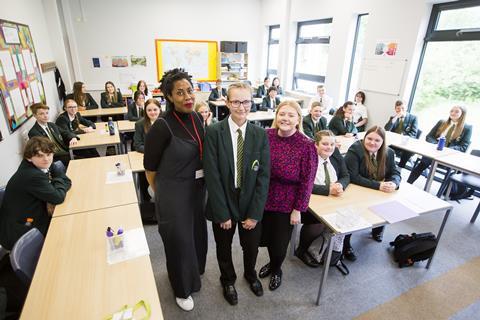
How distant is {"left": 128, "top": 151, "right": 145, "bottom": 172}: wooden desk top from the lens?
301cm

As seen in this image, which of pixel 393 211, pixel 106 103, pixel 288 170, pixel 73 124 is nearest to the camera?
pixel 288 170

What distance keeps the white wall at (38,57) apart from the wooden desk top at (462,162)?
524 cm

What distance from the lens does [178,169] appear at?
1.73 metres

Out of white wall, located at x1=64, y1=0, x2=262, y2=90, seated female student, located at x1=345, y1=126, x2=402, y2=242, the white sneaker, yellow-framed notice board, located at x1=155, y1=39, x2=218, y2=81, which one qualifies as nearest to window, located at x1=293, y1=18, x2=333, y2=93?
white wall, located at x1=64, y1=0, x2=262, y2=90

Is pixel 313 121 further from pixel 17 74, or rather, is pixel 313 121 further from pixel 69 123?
pixel 17 74

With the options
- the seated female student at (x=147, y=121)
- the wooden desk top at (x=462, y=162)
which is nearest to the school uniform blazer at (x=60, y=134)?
the seated female student at (x=147, y=121)

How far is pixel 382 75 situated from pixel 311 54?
270 cm

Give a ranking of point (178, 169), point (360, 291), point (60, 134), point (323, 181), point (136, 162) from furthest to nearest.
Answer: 1. point (60, 134)
2. point (136, 162)
3. point (323, 181)
4. point (360, 291)
5. point (178, 169)

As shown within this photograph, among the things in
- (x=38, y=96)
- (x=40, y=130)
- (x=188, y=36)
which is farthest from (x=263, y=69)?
(x=40, y=130)

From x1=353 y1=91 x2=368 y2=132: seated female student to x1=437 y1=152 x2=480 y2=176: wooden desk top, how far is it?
2.12 m

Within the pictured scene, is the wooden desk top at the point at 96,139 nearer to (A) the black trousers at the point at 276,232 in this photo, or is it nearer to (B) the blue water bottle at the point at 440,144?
(A) the black trousers at the point at 276,232

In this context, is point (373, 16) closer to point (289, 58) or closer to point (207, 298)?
point (289, 58)

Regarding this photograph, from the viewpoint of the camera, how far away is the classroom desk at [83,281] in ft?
4.14

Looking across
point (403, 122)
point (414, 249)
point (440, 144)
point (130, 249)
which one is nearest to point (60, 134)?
point (130, 249)
